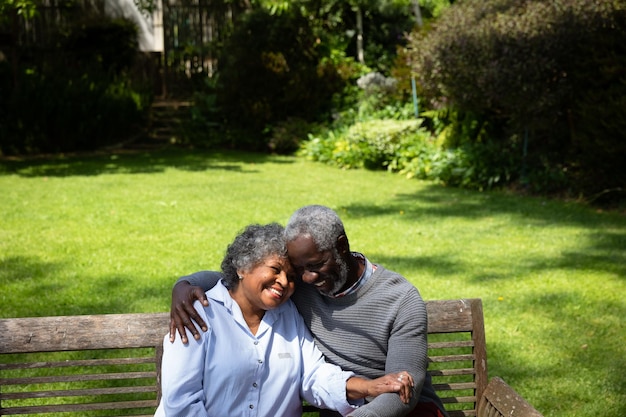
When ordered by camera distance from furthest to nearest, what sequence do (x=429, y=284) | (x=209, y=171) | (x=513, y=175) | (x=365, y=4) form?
1. (x=365, y=4)
2. (x=209, y=171)
3. (x=513, y=175)
4. (x=429, y=284)

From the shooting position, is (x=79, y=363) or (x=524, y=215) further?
(x=524, y=215)

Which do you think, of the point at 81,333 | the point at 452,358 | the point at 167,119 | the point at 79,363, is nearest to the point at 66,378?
the point at 79,363

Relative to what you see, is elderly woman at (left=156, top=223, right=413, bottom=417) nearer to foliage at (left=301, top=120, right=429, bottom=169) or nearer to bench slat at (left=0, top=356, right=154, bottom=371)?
bench slat at (left=0, top=356, right=154, bottom=371)

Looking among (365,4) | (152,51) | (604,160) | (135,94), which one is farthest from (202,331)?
(152,51)

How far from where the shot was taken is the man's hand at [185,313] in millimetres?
2785

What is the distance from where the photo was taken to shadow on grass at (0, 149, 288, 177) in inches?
539

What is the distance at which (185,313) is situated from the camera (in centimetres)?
281

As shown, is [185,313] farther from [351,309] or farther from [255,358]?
[351,309]

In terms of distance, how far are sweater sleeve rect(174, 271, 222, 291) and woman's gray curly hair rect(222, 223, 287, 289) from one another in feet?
0.47

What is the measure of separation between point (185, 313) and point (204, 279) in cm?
28

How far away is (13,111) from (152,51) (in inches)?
252

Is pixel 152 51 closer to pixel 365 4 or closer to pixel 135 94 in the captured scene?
pixel 135 94

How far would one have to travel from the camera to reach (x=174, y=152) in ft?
55.0

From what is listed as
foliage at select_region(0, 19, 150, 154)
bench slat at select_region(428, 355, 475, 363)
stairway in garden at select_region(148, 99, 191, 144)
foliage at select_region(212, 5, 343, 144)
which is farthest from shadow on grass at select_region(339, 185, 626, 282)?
stairway in garden at select_region(148, 99, 191, 144)
